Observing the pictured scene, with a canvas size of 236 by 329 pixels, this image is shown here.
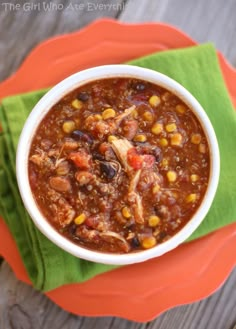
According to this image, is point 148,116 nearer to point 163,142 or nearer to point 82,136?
point 163,142

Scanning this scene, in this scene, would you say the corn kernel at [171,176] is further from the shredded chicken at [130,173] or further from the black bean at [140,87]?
the black bean at [140,87]

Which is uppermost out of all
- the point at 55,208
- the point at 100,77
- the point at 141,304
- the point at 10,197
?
the point at 100,77

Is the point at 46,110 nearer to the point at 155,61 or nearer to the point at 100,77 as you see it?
the point at 100,77

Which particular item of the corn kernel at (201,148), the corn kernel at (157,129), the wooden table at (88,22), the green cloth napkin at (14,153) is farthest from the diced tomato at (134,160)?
the wooden table at (88,22)

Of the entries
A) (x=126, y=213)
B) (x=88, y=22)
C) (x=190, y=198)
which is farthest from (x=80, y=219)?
(x=88, y=22)

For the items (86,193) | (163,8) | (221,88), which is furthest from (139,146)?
(163,8)

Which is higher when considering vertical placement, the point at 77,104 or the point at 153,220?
the point at 77,104
